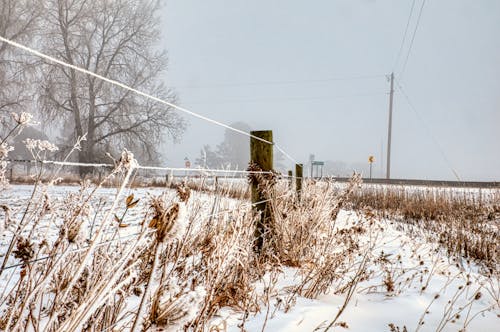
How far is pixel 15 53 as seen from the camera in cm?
1577

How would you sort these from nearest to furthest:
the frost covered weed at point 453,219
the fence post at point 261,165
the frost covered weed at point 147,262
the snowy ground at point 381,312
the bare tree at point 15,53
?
the frost covered weed at point 147,262, the snowy ground at point 381,312, the fence post at point 261,165, the frost covered weed at point 453,219, the bare tree at point 15,53

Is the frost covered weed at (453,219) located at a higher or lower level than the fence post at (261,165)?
lower

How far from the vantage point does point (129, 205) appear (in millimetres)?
756

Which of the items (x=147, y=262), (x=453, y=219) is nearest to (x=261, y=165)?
(x=147, y=262)

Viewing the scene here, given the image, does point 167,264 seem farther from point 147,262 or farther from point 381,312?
point 381,312

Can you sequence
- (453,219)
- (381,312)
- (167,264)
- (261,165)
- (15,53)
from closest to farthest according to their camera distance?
(167,264)
(381,312)
(261,165)
(453,219)
(15,53)

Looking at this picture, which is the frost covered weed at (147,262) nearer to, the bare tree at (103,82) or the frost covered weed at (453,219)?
the frost covered weed at (453,219)

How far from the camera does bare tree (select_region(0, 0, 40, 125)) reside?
586 inches

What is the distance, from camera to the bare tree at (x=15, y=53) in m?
14.9

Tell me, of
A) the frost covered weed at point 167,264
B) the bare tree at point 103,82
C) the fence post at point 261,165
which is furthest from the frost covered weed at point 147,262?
the bare tree at point 103,82

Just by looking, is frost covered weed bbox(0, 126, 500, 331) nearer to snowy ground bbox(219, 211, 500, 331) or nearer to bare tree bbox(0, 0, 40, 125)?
snowy ground bbox(219, 211, 500, 331)

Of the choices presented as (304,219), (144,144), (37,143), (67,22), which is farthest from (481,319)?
(67,22)

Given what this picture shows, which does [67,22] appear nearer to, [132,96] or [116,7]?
[116,7]

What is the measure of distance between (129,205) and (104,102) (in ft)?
66.2
